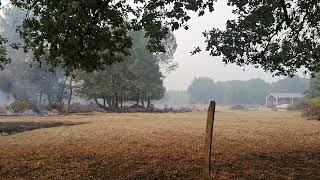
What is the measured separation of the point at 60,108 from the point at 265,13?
3550 cm

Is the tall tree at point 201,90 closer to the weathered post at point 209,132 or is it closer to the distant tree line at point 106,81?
the distant tree line at point 106,81

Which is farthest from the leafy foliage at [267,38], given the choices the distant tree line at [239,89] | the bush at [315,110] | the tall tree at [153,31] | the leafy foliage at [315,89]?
the distant tree line at [239,89]

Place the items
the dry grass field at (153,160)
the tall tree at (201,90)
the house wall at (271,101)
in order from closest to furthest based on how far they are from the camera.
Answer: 1. the dry grass field at (153,160)
2. the house wall at (271,101)
3. the tall tree at (201,90)

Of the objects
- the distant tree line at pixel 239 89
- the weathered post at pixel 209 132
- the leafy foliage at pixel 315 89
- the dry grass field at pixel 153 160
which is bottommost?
the dry grass field at pixel 153 160

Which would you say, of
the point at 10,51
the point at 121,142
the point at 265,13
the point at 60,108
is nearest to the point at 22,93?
the point at 10,51

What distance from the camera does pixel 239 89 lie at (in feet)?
391

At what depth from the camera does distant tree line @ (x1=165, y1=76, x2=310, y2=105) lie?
4616 inches

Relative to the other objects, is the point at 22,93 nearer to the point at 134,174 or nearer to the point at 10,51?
the point at 10,51

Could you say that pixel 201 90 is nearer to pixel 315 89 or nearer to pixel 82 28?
pixel 315 89

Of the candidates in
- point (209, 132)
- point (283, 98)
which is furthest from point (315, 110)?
point (283, 98)

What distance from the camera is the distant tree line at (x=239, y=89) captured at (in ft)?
385

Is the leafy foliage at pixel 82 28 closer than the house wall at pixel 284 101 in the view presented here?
Yes

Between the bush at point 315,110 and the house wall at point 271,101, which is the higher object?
the house wall at point 271,101

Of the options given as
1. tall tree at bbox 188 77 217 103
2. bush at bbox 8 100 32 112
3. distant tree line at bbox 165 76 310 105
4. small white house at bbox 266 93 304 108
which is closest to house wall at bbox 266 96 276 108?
small white house at bbox 266 93 304 108
